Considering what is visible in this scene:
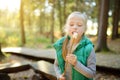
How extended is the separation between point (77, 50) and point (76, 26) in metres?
0.25

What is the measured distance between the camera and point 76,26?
2.36m

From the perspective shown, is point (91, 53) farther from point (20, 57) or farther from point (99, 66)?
point (20, 57)

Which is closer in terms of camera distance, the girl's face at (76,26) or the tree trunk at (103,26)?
the girl's face at (76,26)

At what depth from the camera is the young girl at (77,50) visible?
2.34 m

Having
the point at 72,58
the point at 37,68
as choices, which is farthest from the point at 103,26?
the point at 72,58

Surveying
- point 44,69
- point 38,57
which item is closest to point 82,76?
point 44,69

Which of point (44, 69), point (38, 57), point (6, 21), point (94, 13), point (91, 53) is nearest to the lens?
point (91, 53)

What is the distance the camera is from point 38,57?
36.0 feet

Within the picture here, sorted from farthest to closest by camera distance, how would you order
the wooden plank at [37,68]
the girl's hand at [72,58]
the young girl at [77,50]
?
the wooden plank at [37,68] < the young girl at [77,50] < the girl's hand at [72,58]

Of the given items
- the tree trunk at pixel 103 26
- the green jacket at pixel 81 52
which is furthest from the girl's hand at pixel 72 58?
the tree trunk at pixel 103 26

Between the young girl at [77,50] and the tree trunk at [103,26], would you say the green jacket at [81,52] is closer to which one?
the young girl at [77,50]

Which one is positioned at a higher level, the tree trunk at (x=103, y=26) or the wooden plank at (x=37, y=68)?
the tree trunk at (x=103, y=26)

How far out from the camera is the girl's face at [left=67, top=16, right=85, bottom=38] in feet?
7.74

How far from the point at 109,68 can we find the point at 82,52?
5.61 meters
